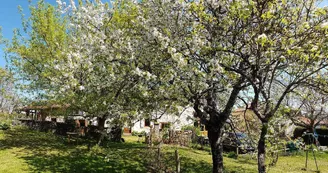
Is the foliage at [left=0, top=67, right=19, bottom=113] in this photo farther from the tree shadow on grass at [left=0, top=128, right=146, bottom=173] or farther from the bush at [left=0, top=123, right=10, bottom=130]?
the tree shadow on grass at [left=0, top=128, right=146, bottom=173]

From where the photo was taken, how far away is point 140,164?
1245 centimetres

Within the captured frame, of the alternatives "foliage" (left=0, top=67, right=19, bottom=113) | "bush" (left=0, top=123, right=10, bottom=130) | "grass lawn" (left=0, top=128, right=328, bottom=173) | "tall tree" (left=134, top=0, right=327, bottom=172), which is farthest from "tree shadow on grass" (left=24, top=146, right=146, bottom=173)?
"bush" (left=0, top=123, right=10, bottom=130)

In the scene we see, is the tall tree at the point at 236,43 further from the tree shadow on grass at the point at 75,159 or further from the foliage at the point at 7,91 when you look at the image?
the foliage at the point at 7,91

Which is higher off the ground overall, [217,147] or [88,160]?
[217,147]

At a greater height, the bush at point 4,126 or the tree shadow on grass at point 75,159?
the bush at point 4,126

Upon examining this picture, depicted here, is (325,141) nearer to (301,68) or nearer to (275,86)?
(275,86)

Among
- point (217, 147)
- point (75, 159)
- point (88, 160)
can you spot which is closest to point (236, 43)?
point (217, 147)

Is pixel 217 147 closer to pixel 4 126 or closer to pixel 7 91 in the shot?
pixel 4 126

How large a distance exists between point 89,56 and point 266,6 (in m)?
4.93

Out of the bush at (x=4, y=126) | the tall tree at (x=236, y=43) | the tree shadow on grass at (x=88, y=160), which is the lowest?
the tree shadow on grass at (x=88, y=160)

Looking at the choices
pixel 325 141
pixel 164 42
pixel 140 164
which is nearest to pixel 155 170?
pixel 140 164

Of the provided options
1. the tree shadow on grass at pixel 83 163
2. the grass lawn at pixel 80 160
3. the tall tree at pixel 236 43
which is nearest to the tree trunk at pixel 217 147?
the tall tree at pixel 236 43

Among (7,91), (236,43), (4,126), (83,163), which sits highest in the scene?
(7,91)

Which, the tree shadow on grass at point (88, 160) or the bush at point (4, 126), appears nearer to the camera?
the tree shadow on grass at point (88, 160)
